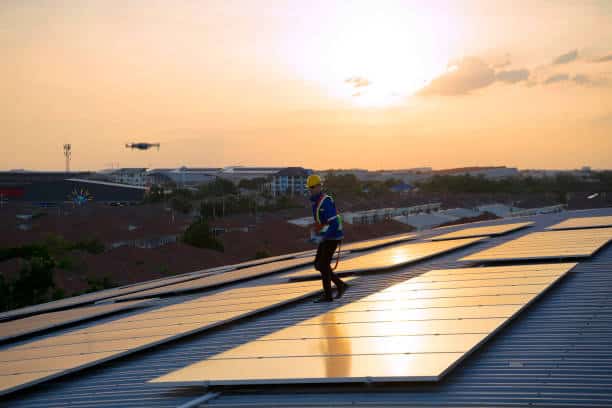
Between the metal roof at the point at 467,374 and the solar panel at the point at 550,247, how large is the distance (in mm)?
2407

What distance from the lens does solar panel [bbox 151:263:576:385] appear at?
5219 millimetres

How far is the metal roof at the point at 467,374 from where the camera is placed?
4957 millimetres

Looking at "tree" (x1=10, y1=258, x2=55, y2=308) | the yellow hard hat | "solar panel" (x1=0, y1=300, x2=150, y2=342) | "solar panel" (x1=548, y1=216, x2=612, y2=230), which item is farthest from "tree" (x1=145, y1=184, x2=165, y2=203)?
the yellow hard hat

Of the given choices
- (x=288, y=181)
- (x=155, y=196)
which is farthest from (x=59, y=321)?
(x=288, y=181)

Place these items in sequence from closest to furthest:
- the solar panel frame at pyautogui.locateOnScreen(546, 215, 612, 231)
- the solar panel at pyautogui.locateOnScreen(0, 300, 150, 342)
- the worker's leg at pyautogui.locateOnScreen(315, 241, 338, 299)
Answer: the worker's leg at pyautogui.locateOnScreen(315, 241, 338, 299), the solar panel at pyautogui.locateOnScreen(0, 300, 150, 342), the solar panel frame at pyautogui.locateOnScreen(546, 215, 612, 231)

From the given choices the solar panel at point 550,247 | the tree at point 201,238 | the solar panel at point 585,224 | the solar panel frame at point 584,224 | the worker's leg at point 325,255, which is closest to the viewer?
the worker's leg at point 325,255

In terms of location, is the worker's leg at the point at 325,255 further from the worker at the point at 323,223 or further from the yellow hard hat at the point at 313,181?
the yellow hard hat at the point at 313,181

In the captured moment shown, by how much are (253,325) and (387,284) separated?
2.88 meters

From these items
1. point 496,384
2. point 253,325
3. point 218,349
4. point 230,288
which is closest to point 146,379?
point 218,349

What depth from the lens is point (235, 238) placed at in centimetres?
5353

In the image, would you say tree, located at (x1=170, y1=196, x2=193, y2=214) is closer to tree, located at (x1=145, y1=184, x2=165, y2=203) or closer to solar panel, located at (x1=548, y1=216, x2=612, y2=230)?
tree, located at (x1=145, y1=184, x2=165, y2=203)

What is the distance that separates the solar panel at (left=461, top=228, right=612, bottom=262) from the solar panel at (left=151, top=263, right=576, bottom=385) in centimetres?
339

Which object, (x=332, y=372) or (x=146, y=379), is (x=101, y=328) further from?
(x=332, y=372)

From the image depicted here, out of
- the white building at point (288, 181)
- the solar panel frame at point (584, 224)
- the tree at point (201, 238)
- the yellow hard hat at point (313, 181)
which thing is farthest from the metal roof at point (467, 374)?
the white building at point (288, 181)
